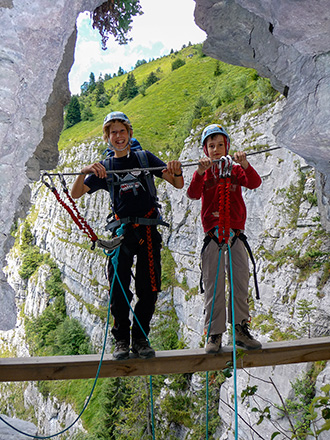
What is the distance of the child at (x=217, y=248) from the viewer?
3.08m

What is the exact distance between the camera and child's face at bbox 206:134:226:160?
3205mm

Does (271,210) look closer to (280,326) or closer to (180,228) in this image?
(280,326)

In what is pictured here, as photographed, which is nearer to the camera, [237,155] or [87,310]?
[237,155]

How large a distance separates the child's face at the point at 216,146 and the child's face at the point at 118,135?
782 mm

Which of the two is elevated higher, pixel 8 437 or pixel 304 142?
pixel 304 142

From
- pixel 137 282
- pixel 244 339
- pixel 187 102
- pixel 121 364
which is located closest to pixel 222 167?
pixel 137 282

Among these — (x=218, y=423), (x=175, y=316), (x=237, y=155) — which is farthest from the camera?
(x=175, y=316)

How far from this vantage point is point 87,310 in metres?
26.2

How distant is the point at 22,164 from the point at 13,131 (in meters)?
0.25

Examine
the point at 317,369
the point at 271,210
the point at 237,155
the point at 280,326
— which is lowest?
the point at 317,369

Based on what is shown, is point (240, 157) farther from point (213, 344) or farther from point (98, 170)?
point (213, 344)

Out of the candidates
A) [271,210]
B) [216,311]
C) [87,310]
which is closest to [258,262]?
[271,210]

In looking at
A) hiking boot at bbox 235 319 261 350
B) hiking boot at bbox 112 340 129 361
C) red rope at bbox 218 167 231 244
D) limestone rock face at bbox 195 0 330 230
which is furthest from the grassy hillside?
hiking boot at bbox 112 340 129 361

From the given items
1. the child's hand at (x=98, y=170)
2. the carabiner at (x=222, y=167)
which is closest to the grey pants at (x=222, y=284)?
the carabiner at (x=222, y=167)
